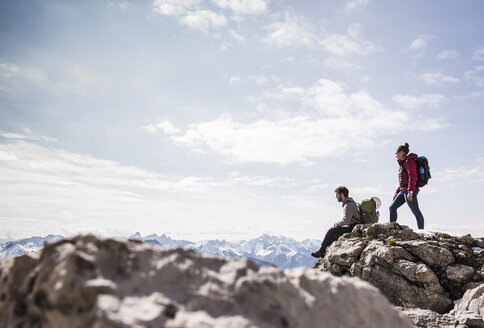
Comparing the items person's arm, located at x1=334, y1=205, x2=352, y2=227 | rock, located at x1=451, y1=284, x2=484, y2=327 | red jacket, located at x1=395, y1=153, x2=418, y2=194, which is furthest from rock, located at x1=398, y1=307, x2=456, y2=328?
person's arm, located at x1=334, y1=205, x2=352, y2=227

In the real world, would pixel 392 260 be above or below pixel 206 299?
below

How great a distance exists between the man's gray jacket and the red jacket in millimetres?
2328

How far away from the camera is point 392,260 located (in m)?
14.0

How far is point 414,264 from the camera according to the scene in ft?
44.8

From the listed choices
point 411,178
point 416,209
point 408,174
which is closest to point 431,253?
point 416,209

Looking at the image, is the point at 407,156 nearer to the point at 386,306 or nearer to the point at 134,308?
the point at 386,306

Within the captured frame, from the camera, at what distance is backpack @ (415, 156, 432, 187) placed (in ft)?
51.5

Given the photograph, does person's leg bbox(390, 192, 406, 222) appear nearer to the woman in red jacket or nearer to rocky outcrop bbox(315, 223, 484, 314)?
the woman in red jacket

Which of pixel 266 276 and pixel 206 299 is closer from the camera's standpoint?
pixel 206 299

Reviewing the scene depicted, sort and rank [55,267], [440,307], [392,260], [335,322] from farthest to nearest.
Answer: [392,260]
[440,307]
[335,322]
[55,267]

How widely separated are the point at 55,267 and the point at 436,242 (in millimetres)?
16011

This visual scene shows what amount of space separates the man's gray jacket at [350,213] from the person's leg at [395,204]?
5.68ft

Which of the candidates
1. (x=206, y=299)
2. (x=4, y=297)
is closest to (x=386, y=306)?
(x=206, y=299)

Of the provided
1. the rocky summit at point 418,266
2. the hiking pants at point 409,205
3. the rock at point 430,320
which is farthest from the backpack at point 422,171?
the rock at point 430,320
